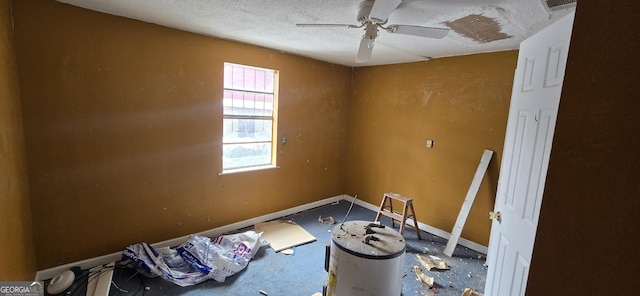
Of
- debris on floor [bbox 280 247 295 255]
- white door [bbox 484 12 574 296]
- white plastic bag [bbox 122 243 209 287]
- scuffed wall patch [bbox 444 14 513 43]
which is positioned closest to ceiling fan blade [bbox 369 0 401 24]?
scuffed wall patch [bbox 444 14 513 43]

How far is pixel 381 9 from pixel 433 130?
2.14m

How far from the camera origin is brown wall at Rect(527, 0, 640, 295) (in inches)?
19.2

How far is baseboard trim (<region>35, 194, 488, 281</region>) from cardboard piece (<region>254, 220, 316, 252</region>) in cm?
17

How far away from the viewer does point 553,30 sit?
1260 mm

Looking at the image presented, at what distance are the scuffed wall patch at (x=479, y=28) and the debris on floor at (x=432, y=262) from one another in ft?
7.31

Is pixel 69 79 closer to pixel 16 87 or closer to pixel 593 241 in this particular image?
pixel 16 87

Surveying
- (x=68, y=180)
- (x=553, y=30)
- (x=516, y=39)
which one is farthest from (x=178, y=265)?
(x=516, y=39)

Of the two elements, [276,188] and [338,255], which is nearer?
[338,255]

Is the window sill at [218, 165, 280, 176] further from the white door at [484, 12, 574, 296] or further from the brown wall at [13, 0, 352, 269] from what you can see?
the white door at [484, 12, 574, 296]

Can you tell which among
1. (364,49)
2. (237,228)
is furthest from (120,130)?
(364,49)

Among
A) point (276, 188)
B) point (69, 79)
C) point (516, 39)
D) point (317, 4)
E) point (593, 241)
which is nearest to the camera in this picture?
point (593, 241)

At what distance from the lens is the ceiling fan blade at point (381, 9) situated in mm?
1576

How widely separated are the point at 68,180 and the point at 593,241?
3118mm

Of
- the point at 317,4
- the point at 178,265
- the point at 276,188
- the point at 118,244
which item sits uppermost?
the point at 317,4
